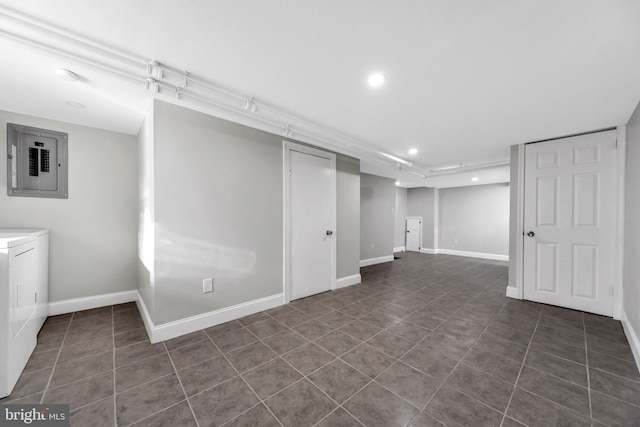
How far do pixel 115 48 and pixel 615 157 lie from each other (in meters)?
5.29

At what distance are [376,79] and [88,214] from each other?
3843 mm

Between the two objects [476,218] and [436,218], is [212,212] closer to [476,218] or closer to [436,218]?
[436,218]

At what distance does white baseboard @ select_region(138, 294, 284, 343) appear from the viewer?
2.24 m

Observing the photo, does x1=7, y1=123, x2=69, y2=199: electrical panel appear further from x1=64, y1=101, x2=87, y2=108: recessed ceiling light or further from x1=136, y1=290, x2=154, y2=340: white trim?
x1=136, y1=290, x2=154, y2=340: white trim

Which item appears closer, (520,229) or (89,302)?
(89,302)

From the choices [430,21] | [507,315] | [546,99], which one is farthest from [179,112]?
[507,315]

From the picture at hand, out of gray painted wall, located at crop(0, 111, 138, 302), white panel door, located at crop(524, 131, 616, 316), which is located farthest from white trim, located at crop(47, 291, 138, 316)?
white panel door, located at crop(524, 131, 616, 316)

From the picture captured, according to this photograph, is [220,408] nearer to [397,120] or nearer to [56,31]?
[56,31]

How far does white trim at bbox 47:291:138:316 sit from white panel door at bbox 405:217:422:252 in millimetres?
7717

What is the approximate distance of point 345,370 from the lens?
184 cm

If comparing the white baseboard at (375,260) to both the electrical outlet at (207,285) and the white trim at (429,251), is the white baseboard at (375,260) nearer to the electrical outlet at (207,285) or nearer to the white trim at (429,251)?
the white trim at (429,251)

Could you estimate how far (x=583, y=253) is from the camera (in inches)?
119

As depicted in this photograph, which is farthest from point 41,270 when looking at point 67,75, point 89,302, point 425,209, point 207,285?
point 425,209

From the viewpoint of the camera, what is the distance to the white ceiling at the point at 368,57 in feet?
4.24
